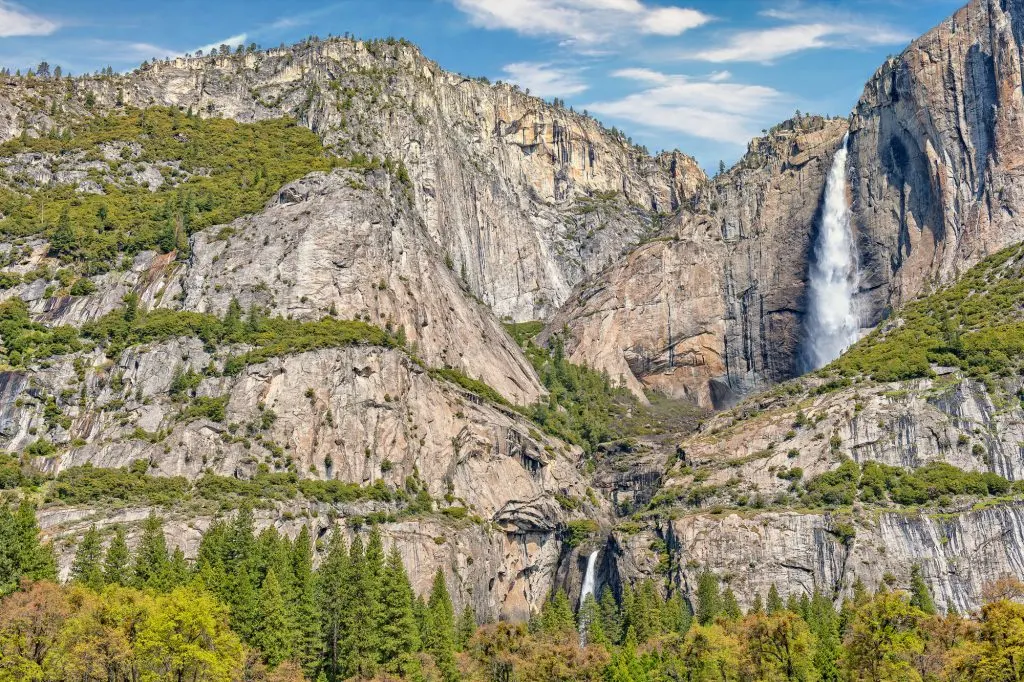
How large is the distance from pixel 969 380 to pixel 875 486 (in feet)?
68.7

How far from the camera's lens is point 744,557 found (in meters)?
173

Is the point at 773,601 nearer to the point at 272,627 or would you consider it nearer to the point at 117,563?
the point at 272,627

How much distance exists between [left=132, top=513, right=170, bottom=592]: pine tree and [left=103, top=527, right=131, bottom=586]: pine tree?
892mm

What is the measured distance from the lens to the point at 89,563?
129750 millimetres

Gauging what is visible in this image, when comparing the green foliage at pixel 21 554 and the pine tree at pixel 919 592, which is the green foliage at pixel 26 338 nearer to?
the green foliage at pixel 21 554

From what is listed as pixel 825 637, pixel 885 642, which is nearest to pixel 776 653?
pixel 825 637

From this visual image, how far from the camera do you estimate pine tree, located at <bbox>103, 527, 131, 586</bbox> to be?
12812 cm

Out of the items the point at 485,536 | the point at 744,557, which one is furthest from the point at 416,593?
the point at 744,557

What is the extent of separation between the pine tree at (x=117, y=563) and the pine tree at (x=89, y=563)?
0.78 metres

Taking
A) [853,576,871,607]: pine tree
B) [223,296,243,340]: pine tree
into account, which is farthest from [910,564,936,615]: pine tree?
[223,296,243,340]: pine tree

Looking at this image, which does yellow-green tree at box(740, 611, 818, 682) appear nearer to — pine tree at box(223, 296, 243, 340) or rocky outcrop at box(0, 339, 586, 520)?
rocky outcrop at box(0, 339, 586, 520)

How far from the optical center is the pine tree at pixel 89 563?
12467 cm

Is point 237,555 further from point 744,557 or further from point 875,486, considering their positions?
point 875,486

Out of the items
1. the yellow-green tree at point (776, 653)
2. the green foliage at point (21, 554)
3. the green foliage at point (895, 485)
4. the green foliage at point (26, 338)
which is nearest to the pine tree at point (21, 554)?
the green foliage at point (21, 554)
